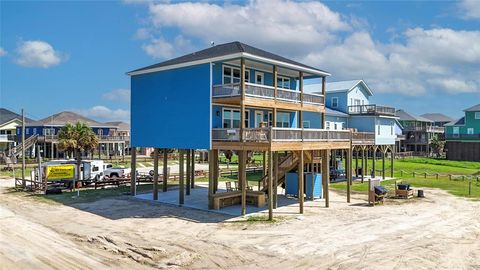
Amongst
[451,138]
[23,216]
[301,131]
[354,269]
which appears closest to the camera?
[354,269]

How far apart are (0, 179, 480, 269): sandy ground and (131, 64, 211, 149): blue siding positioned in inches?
171

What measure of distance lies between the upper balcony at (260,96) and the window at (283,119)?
10.7 feet

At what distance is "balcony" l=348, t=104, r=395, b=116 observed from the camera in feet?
144

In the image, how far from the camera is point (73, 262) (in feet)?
47.0

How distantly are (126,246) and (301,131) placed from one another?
1193 cm

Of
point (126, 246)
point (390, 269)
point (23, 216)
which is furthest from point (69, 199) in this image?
point (390, 269)

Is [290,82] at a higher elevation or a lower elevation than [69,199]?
higher

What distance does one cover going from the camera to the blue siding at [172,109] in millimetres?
23797

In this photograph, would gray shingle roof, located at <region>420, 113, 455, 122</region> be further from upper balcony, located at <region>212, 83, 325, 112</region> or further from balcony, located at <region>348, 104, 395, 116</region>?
upper balcony, located at <region>212, 83, 325, 112</region>

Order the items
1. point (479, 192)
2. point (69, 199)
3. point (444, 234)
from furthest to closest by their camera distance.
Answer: point (479, 192) < point (69, 199) < point (444, 234)

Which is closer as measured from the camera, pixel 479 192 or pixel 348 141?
pixel 348 141

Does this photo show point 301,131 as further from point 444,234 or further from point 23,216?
point 23,216

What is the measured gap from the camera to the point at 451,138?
7144 centimetres

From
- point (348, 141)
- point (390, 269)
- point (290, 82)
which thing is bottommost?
point (390, 269)
